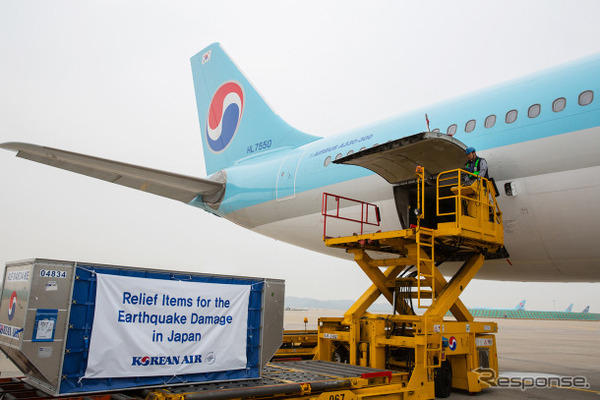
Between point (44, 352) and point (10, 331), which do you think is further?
point (10, 331)

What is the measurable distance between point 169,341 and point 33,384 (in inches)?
51.8

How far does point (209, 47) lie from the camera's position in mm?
15516

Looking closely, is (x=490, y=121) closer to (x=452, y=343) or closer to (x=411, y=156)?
(x=411, y=156)

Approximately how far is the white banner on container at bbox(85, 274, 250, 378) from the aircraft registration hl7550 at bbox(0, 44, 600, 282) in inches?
133

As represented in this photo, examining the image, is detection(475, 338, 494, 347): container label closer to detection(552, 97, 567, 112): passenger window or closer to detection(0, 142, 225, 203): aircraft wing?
detection(552, 97, 567, 112): passenger window

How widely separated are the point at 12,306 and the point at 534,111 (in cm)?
755

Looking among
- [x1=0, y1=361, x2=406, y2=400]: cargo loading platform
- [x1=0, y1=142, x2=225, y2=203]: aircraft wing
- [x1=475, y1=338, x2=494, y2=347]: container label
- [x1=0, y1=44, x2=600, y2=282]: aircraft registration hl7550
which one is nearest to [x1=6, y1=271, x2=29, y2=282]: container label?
[x1=0, y1=361, x2=406, y2=400]: cargo loading platform

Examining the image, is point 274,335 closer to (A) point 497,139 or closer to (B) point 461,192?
(B) point 461,192

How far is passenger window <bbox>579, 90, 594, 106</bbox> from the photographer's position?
7016mm

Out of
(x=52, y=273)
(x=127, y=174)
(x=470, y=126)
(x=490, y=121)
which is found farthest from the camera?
(x=127, y=174)

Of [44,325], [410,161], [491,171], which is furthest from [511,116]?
[44,325]

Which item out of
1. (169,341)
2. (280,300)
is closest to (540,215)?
(280,300)

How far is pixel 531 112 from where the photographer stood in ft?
25.0

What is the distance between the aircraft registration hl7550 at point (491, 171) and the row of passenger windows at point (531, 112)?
0.02 m
